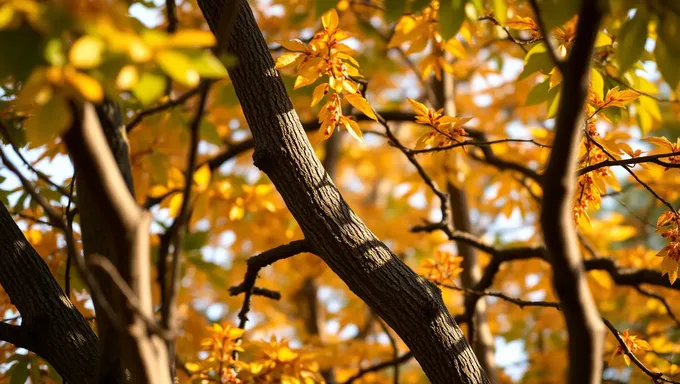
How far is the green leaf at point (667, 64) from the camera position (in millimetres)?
1384

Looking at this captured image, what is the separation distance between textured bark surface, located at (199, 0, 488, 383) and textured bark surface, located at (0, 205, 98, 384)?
2.53 ft

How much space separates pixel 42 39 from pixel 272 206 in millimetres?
2059

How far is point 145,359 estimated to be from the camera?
123 cm

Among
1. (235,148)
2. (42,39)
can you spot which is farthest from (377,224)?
(42,39)

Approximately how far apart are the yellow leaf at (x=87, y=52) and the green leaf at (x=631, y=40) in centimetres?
105

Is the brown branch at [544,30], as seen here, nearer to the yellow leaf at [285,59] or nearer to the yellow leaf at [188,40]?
the yellow leaf at [188,40]

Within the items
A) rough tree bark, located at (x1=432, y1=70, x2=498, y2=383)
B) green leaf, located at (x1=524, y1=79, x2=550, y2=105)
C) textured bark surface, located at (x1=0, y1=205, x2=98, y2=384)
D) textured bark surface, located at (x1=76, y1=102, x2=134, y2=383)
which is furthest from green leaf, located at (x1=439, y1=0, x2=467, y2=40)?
rough tree bark, located at (x1=432, y1=70, x2=498, y2=383)

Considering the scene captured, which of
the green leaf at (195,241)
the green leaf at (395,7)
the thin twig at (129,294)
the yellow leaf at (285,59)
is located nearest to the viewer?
the thin twig at (129,294)

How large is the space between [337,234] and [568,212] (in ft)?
2.42

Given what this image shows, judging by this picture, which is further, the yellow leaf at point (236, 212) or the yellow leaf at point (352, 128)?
the yellow leaf at point (236, 212)

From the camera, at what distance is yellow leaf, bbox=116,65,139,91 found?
1036 millimetres

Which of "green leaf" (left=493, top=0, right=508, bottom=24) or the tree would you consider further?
"green leaf" (left=493, top=0, right=508, bottom=24)

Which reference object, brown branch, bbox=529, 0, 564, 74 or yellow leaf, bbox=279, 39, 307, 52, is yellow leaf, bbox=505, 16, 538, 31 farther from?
brown branch, bbox=529, 0, 564, 74

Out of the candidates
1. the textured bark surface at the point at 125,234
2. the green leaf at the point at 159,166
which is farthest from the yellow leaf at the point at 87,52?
the green leaf at the point at 159,166
